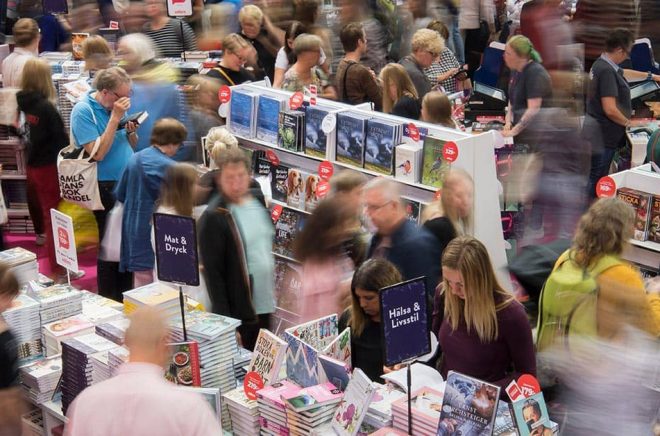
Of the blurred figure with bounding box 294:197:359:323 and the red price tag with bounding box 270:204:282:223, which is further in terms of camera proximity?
the red price tag with bounding box 270:204:282:223

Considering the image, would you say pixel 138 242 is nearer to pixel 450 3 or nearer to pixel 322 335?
pixel 322 335

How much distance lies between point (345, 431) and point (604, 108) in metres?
5.37

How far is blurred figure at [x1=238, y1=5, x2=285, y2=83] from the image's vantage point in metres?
9.99

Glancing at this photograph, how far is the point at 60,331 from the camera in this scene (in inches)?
200

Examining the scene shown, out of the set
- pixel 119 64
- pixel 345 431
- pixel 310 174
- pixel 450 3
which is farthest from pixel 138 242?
pixel 450 3

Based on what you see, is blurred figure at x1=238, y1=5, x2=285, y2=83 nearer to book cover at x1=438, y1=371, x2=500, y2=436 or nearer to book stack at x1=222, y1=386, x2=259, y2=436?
book stack at x1=222, y1=386, x2=259, y2=436

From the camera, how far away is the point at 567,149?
24.2 feet

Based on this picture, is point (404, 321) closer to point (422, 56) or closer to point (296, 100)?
point (296, 100)

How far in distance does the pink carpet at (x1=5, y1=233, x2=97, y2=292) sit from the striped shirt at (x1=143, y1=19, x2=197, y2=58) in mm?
2307

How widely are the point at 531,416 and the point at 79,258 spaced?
5.62 meters

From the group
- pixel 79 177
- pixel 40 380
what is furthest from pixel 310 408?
pixel 79 177

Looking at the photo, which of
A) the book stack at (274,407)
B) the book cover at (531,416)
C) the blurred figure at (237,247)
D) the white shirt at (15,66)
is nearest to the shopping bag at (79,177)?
the blurred figure at (237,247)

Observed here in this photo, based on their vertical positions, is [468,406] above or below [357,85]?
below

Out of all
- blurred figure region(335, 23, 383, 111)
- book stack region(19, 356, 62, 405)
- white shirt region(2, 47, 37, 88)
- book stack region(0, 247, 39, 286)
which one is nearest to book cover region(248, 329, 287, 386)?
→ book stack region(19, 356, 62, 405)
